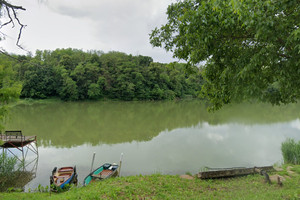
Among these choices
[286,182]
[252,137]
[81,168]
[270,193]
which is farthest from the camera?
[252,137]

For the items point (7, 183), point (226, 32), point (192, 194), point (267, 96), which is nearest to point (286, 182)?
point (192, 194)

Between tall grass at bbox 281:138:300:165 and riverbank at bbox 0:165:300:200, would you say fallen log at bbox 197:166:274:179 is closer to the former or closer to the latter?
riverbank at bbox 0:165:300:200

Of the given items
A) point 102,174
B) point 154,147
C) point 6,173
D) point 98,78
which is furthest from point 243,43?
point 98,78

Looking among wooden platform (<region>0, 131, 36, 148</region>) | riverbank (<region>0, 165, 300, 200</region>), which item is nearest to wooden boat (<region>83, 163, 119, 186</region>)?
riverbank (<region>0, 165, 300, 200</region>)

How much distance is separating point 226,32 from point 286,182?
5.00 metres

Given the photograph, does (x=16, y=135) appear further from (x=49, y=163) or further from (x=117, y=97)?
(x=117, y=97)

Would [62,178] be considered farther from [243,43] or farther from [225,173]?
[243,43]

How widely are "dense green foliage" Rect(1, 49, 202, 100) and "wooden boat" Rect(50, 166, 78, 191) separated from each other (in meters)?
29.6

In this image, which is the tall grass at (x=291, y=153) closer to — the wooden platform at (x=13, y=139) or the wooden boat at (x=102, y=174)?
the wooden boat at (x=102, y=174)

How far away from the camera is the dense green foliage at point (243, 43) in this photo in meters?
2.72

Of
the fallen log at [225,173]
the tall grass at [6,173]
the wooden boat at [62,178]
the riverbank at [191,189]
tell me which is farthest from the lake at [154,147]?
the riverbank at [191,189]

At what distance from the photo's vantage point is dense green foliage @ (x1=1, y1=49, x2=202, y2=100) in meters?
35.5

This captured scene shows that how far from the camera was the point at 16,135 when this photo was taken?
9273 millimetres

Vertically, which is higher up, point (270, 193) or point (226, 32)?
point (226, 32)
